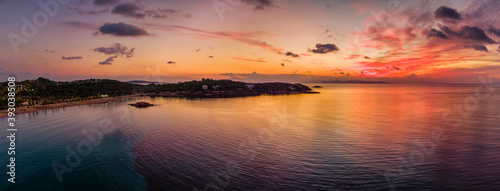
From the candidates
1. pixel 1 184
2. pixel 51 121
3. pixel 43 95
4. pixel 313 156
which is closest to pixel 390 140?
pixel 313 156

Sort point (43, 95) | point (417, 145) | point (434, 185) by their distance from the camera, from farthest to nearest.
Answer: point (43, 95), point (417, 145), point (434, 185)

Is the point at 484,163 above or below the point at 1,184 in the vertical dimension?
above

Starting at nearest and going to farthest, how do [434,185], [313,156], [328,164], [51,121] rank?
[434,185] < [328,164] < [313,156] < [51,121]

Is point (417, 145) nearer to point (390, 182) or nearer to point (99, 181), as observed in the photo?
point (390, 182)

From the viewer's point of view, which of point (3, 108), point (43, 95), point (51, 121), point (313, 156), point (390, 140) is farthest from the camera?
point (43, 95)

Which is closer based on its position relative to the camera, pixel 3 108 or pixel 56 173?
pixel 56 173

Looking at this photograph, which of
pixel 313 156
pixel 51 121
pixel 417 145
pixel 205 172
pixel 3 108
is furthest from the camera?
pixel 3 108

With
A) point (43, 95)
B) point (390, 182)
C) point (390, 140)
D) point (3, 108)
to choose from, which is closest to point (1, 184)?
point (390, 182)

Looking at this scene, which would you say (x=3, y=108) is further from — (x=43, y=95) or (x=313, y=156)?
(x=313, y=156)

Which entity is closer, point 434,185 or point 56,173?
point 434,185
